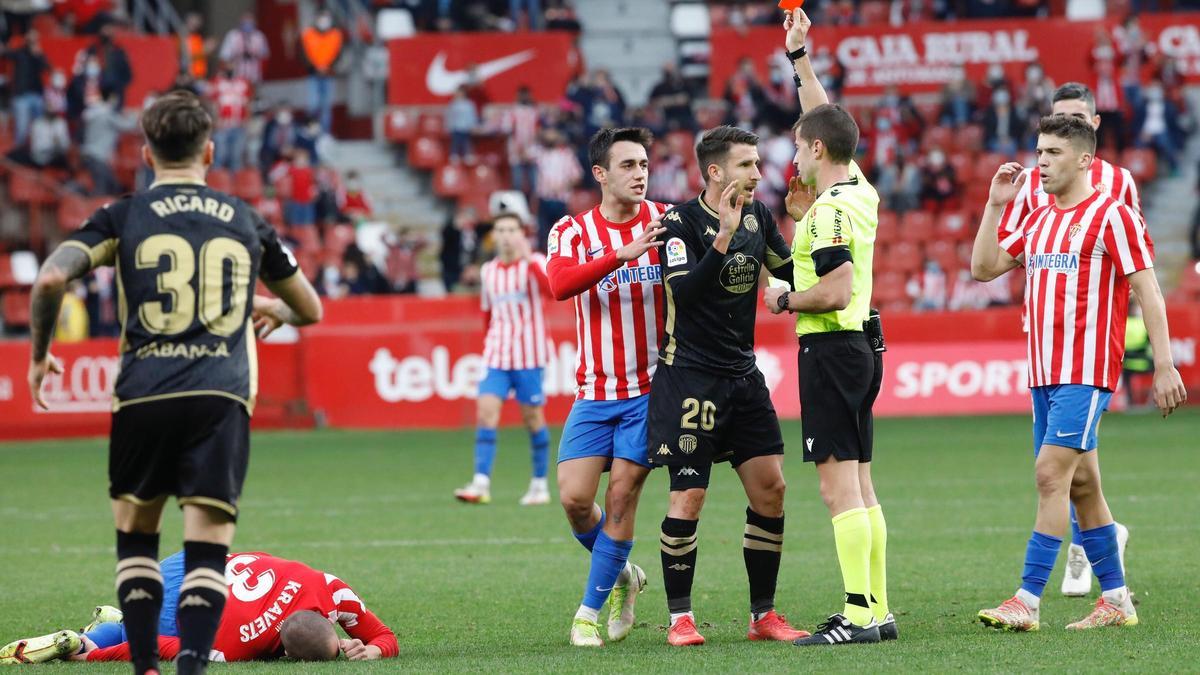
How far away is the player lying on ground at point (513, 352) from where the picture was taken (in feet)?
44.5

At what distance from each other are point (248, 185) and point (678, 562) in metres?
19.4

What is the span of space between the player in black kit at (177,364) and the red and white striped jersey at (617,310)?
86.1 inches

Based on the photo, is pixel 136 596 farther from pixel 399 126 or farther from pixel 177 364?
pixel 399 126

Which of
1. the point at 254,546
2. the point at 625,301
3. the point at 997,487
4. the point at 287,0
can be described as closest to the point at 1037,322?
the point at 625,301

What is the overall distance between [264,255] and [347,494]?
863 cm

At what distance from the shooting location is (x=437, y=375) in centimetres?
2011

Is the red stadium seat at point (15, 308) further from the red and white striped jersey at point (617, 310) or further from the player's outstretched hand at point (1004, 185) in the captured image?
the player's outstretched hand at point (1004, 185)

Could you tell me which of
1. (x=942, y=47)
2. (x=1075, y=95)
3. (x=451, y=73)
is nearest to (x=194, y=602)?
(x=1075, y=95)

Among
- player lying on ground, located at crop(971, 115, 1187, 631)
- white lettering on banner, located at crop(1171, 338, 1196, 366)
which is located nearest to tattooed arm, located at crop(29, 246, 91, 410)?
player lying on ground, located at crop(971, 115, 1187, 631)

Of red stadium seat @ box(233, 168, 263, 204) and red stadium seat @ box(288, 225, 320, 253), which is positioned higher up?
red stadium seat @ box(233, 168, 263, 204)

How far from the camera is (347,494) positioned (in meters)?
14.2

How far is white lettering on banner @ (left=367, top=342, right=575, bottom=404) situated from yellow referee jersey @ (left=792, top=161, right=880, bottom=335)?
13002 mm

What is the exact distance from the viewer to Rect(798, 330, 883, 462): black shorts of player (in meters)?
6.92

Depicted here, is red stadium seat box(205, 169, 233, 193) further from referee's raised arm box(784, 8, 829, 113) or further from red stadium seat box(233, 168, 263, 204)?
referee's raised arm box(784, 8, 829, 113)
